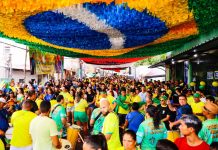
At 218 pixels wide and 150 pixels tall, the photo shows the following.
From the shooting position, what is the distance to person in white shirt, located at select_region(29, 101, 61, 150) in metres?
4.81

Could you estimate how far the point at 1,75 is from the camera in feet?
80.4

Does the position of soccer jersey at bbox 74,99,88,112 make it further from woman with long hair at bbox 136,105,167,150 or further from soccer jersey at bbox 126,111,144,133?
woman with long hair at bbox 136,105,167,150

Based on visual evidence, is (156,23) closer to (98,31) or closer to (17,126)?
(98,31)

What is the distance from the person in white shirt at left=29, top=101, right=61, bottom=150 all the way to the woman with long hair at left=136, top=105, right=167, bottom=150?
130 cm

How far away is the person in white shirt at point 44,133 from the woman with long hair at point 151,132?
1303 mm

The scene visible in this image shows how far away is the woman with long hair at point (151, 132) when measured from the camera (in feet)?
15.4

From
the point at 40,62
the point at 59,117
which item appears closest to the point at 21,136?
the point at 59,117

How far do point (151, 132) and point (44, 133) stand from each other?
1.63 meters

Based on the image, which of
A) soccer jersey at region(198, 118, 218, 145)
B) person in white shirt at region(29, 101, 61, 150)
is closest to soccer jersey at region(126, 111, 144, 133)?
soccer jersey at region(198, 118, 218, 145)

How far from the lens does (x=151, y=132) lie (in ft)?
15.4

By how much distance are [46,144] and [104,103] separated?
1120 millimetres

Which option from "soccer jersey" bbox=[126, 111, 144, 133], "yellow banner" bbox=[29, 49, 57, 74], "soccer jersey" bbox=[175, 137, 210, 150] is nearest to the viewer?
"soccer jersey" bbox=[175, 137, 210, 150]

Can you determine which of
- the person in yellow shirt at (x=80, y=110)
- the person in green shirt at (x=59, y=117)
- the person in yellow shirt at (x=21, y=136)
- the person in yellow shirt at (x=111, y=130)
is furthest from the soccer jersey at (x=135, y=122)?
the person in yellow shirt at (x=80, y=110)

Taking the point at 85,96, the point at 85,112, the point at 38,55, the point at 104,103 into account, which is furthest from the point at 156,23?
the point at 38,55
